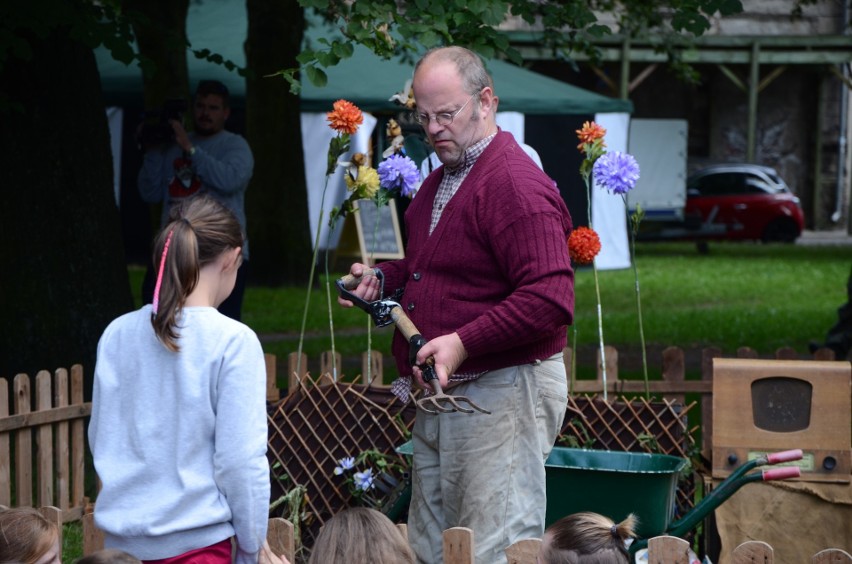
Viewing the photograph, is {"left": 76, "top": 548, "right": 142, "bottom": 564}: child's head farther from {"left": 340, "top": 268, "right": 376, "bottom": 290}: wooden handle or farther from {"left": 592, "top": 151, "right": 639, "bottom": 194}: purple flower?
{"left": 592, "top": 151, "right": 639, "bottom": 194}: purple flower

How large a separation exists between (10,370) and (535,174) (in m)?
4.32

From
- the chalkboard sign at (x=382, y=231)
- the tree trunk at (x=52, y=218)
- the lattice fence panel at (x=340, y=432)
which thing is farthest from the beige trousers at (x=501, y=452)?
the chalkboard sign at (x=382, y=231)

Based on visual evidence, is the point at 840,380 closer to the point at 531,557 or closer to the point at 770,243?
the point at 531,557

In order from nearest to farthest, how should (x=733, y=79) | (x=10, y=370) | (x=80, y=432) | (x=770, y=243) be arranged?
(x=80, y=432) < (x=10, y=370) < (x=770, y=243) < (x=733, y=79)

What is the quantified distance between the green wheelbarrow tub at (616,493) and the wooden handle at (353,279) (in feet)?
2.97

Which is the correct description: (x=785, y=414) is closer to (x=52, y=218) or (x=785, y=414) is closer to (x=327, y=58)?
(x=327, y=58)

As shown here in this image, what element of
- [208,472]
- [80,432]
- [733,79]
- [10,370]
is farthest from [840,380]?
[733,79]

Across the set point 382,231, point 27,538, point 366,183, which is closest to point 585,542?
point 27,538

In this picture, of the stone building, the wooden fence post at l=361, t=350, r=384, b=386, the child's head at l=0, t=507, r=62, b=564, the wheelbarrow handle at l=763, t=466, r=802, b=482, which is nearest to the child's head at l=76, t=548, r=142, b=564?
the child's head at l=0, t=507, r=62, b=564

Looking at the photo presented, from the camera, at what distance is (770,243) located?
24.4 m

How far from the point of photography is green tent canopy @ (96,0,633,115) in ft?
50.0

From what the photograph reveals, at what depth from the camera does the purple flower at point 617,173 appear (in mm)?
4789

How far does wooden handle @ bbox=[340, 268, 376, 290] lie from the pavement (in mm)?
22290

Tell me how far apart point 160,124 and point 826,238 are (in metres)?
23.0
